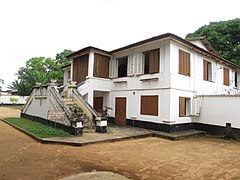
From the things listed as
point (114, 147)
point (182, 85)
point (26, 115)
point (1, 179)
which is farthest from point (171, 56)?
point (26, 115)

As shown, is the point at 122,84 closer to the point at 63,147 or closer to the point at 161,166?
the point at 63,147

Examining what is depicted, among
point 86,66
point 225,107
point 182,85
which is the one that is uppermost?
point 86,66

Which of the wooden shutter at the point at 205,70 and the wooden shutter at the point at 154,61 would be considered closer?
the wooden shutter at the point at 154,61

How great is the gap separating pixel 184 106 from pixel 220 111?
2.01m

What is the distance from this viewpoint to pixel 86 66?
1424cm

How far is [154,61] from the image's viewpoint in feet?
40.1

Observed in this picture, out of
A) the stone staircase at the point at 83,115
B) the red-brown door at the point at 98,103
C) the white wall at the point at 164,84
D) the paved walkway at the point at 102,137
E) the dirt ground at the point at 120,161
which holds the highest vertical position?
the white wall at the point at 164,84

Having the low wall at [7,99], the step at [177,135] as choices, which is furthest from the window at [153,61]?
the low wall at [7,99]

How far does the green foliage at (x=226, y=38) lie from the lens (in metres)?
21.1

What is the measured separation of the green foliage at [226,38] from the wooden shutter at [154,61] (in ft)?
41.3

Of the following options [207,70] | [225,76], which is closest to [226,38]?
[225,76]

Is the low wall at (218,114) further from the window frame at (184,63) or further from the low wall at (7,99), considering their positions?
the low wall at (7,99)

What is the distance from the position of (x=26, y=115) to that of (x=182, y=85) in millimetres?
12493

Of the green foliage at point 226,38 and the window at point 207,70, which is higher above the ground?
the green foliage at point 226,38
